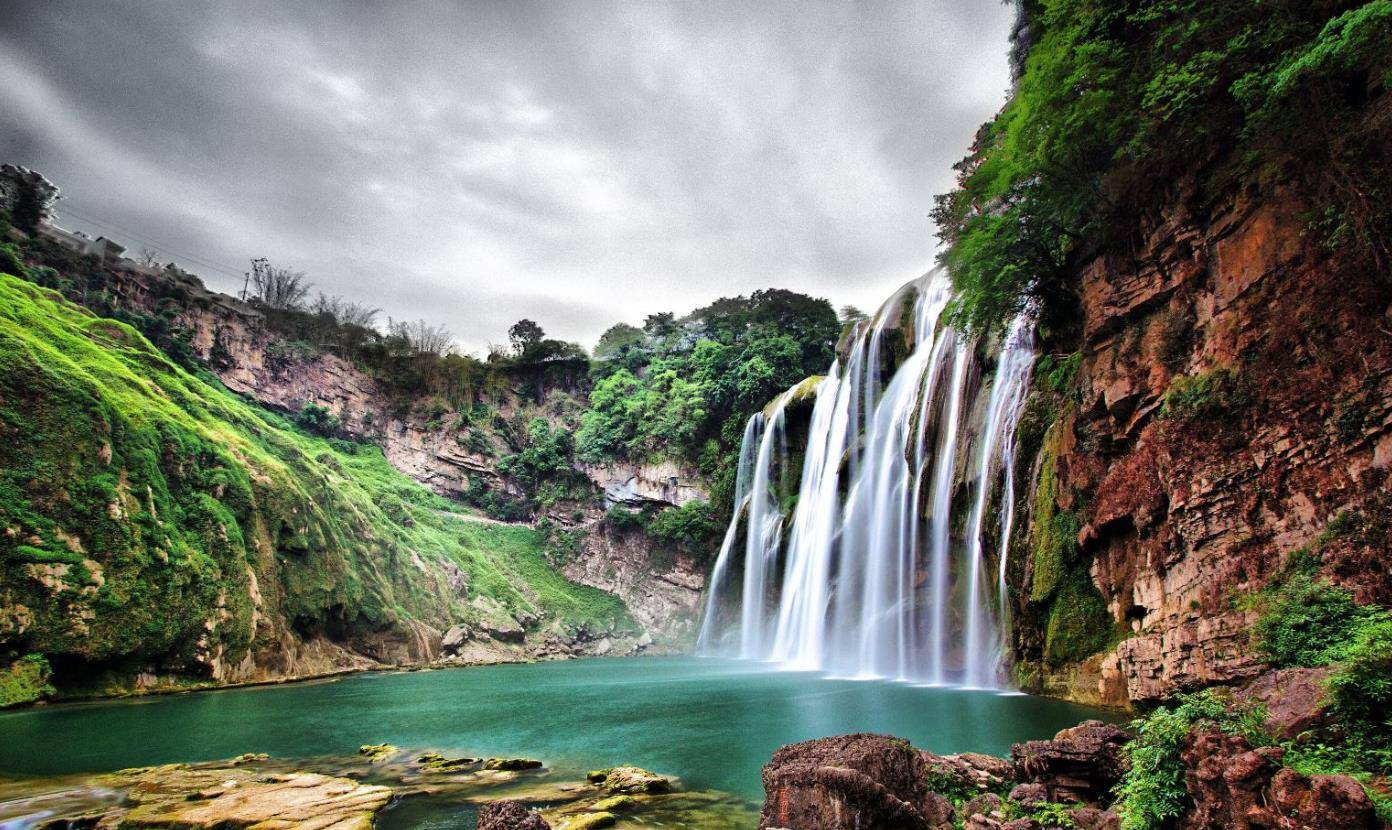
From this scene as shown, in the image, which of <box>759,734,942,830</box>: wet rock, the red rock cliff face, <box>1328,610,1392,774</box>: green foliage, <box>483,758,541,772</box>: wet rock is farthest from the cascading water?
<box>483,758,541,772</box>: wet rock

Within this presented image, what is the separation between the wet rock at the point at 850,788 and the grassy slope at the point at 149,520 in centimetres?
1813

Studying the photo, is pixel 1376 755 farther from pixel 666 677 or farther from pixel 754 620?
pixel 754 620

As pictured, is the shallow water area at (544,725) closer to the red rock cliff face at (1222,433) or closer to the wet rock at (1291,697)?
the red rock cliff face at (1222,433)

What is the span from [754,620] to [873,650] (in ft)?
36.6

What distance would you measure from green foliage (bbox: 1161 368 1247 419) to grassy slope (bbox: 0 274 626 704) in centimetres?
2329

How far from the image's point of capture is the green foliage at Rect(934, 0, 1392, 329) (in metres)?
7.50

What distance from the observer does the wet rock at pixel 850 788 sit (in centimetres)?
484

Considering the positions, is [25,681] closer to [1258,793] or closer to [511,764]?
[511,764]

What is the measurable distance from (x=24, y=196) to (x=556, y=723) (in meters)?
46.2

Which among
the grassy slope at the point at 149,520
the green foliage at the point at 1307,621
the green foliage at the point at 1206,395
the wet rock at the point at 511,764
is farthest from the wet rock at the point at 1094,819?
the grassy slope at the point at 149,520

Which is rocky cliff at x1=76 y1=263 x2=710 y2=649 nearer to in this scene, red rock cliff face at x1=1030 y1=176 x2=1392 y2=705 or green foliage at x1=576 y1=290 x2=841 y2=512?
green foliage at x1=576 y1=290 x2=841 y2=512

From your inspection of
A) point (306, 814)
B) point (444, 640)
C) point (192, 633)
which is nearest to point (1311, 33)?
point (306, 814)

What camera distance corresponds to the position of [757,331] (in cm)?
4412

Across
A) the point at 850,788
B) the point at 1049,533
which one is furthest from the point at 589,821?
the point at 1049,533
